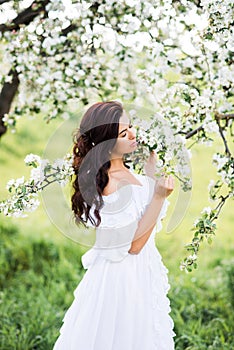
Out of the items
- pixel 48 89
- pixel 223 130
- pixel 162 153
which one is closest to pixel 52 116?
pixel 48 89

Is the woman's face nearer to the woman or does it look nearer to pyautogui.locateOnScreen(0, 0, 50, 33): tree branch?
the woman

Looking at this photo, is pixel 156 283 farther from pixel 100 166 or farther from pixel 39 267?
pixel 39 267

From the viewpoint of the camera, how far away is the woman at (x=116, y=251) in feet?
8.37

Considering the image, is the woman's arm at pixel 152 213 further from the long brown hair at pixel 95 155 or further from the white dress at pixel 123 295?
the long brown hair at pixel 95 155

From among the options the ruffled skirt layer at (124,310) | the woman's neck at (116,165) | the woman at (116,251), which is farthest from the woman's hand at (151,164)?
the ruffled skirt layer at (124,310)

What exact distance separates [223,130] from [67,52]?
42.1 inches

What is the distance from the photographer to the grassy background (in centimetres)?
393

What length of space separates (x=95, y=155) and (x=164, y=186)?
1.12 ft

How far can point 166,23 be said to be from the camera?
3332 mm

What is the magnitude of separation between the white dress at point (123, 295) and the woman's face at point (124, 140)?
13 cm

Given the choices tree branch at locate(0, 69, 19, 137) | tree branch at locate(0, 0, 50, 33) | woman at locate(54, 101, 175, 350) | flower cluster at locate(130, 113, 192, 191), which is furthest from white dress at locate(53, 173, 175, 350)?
tree branch at locate(0, 69, 19, 137)

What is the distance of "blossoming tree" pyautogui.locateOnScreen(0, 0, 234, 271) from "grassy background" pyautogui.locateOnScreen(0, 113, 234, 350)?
27 centimetres

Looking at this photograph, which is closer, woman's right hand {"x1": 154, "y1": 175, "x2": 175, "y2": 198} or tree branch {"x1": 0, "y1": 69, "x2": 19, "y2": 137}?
woman's right hand {"x1": 154, "y1": 175, "x2": 175, "y2": 198}

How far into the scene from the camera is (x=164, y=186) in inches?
96.8
